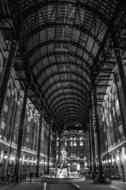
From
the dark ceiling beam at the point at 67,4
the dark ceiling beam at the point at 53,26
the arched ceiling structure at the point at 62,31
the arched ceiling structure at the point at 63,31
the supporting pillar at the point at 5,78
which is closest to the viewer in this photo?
the supporting pillar at the point at 5,78

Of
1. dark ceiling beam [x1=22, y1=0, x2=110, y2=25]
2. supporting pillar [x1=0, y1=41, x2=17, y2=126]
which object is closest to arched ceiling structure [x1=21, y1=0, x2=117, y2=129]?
dark ceiling beam [x1=22, y1=0, x2=110, y2=25]

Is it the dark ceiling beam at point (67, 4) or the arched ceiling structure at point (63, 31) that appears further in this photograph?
the arched ceiling structure at point (63, 31)

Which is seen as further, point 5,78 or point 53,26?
point 53,26

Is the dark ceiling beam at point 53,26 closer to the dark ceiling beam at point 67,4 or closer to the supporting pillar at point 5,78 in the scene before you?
the dark ceiling beam at point 67,4

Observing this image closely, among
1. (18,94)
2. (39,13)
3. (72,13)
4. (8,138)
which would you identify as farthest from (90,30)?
(8,138)

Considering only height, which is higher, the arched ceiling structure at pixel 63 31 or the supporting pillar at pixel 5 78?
the arched ceiling structure at pixel 63 31

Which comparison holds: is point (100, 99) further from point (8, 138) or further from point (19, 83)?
point (8, 138)

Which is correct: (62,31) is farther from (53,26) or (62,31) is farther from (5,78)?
(5,78)

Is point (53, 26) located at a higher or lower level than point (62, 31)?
lower

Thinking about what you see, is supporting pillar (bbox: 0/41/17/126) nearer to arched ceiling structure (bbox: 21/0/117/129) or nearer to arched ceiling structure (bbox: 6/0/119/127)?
arched ceiling structure (bbox: 6/0/119/127)

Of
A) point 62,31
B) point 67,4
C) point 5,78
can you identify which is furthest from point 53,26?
point 5,78

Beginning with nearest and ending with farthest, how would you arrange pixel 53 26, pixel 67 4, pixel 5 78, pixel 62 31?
1. pixel 5 78
2. pixel 67 4
3. pixel 53 26
4. pixel 62 31

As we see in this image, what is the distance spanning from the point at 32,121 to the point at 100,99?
2056cm

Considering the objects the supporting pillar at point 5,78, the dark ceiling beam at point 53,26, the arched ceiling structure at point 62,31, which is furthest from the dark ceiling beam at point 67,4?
the supporting pillar at point 5,78
